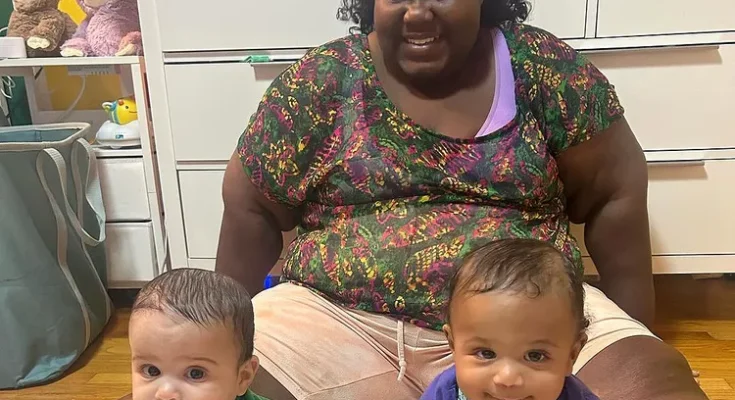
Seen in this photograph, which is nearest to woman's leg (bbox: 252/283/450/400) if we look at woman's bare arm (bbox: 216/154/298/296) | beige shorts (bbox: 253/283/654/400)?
beige shorts (bbox: 253/283/654/400)

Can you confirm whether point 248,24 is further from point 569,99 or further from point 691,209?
point 691,209

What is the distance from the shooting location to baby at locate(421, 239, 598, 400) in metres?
0.78

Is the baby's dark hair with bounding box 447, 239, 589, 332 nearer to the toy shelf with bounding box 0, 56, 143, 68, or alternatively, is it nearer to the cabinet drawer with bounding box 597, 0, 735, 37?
the cabinet drawer with bounding box 597, 0, 735, 37

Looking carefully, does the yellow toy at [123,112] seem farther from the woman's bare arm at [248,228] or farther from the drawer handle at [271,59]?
the woman's bare arm at [248,228]

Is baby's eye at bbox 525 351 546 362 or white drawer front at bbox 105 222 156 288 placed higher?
baby's eye at bbox 525 351 546 362

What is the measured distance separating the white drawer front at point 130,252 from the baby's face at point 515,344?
114cm

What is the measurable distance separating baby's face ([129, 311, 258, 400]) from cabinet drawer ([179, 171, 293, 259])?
0.84m

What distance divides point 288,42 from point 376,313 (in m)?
0.62

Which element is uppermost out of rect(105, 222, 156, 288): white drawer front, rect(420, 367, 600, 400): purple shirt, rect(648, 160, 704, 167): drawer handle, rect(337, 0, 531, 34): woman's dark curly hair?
rect(337, 0, 531, 34): woman's dark curly hair

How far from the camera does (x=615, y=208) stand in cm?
131

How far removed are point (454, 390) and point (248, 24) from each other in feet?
2.99

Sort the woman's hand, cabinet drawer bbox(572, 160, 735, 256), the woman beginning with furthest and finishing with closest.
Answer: cabinet drawer bbox(572, 160, 735, 256)
the woman's hand
the woman

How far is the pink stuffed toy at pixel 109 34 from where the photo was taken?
1702mm

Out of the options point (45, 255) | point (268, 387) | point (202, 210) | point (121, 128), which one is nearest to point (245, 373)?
point (268, 387)
